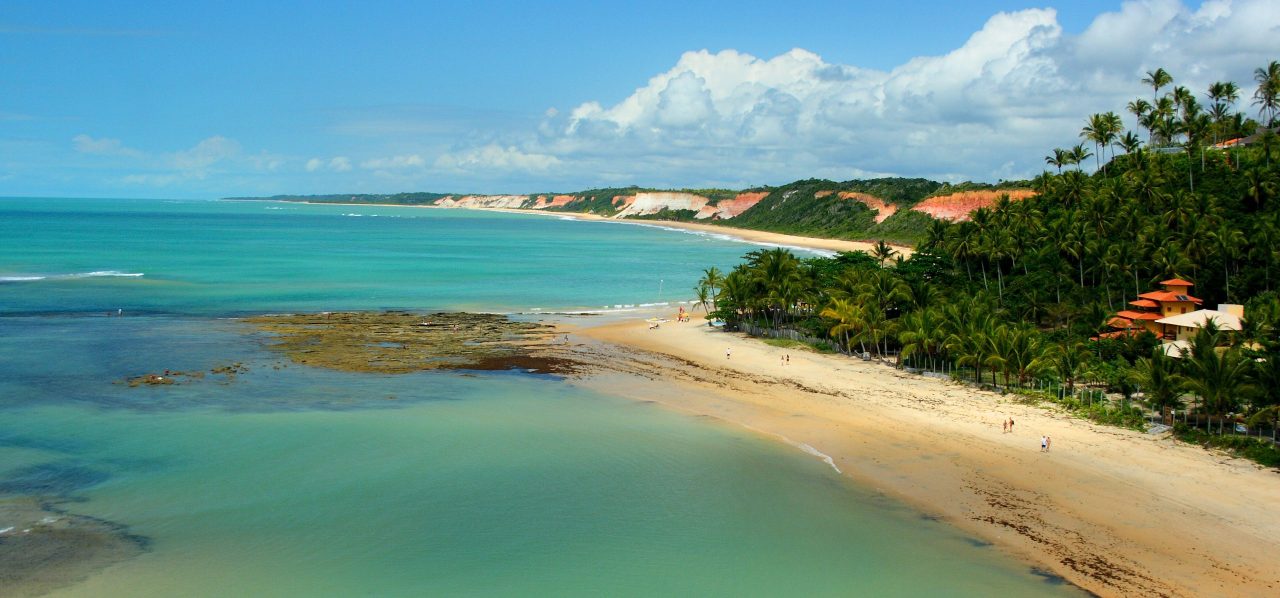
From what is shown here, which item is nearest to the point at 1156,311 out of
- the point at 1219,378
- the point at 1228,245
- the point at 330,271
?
the point at 1228,245

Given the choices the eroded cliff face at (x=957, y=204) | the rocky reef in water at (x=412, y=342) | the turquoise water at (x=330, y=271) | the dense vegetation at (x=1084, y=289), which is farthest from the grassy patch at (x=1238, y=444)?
the eroded cliff face at (x=957, y=204)

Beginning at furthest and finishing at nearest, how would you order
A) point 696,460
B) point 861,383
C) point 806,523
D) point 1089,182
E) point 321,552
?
point 1089,182 → point 861,383 → point 696,460 → point 806,523 → point 321,552

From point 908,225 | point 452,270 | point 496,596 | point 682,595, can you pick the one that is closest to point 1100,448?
point 682,595

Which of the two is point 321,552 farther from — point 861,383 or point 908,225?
point 908,225

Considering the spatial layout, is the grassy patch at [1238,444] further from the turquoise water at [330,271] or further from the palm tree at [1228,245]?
the turquoise water at [330,271]

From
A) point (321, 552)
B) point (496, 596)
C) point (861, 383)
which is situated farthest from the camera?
point (861, 383)

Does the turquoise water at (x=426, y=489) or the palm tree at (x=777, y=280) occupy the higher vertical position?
the palm tree at (x=777, y=280)

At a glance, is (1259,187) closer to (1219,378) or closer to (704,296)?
(1219,378)
